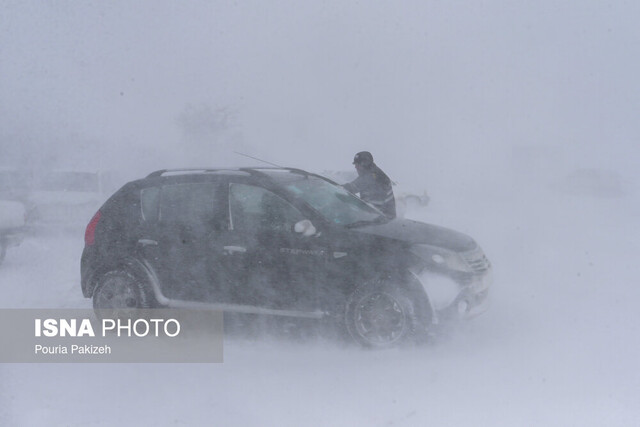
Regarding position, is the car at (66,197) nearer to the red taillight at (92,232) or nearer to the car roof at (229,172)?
the red taillight at (92,232)

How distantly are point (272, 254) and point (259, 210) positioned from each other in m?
0.45

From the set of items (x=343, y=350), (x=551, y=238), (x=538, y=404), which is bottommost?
(x=538, y=404)

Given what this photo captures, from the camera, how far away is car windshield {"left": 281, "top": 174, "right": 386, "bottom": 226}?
6.31 metres

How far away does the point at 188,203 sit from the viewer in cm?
639

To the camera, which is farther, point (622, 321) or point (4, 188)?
point (4, 188)

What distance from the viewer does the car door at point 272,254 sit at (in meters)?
5.94

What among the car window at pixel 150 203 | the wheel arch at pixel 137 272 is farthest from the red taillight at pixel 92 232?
the car window at pixel 150 203

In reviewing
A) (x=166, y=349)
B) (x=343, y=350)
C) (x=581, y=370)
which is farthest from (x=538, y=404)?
(x=166, y=349)

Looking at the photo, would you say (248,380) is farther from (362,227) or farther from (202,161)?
(202,161)

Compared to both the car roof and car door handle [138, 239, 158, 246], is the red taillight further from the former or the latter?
the car roof

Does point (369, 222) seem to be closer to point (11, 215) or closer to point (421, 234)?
point (421, 234)

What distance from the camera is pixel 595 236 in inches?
543

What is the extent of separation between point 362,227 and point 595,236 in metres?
9.34

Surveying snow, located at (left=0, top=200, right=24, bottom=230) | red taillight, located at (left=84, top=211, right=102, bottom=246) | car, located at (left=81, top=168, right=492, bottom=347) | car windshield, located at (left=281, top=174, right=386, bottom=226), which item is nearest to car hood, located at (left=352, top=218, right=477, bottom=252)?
car, located at (left=81, top=168, right=492, bottom=347)
